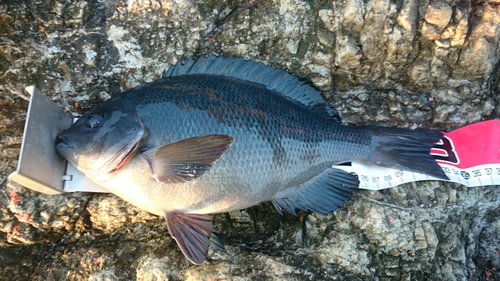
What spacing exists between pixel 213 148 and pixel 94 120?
657 mm

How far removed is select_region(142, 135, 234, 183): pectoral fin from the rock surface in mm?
550

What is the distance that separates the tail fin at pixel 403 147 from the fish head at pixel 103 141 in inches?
57.0

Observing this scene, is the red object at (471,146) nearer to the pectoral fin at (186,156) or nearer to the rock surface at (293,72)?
the rock surface at (293,72)

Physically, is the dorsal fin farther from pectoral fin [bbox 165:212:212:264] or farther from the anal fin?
pectoral fin [bbox 165:212:212:264]

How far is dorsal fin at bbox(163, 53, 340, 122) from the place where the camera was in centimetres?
199

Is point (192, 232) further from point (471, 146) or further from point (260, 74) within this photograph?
point (471, 146)

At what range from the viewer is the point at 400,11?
90.4 inches

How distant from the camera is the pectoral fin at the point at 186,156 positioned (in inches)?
66.6

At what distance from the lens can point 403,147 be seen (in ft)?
7.07

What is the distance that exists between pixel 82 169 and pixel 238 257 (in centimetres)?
102

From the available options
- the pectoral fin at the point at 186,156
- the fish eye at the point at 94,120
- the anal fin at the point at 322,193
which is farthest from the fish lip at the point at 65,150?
the anal fin at the point at 322,193

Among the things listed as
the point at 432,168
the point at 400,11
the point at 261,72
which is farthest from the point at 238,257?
the point at 400,11

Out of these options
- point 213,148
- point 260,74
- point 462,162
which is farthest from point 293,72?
point 462,162

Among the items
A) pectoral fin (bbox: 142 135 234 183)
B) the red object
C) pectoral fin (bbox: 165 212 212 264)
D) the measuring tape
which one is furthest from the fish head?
the red object
